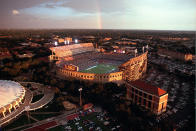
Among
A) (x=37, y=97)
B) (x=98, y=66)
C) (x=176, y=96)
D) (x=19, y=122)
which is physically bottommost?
(x=19, y=122)

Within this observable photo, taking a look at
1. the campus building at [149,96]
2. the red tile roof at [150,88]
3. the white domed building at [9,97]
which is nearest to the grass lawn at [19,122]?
the white domed building at [9,97]

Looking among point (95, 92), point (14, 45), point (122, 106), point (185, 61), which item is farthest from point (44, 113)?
point (14, 45)

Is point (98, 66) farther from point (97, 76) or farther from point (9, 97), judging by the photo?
point (9, 97)

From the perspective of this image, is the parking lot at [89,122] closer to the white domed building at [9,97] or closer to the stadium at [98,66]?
the white domed building at [9,97]

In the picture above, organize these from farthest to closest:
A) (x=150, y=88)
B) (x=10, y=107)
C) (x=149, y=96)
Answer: (x=150, y=88) → (x=149, y=96) → (x=10, y=107)

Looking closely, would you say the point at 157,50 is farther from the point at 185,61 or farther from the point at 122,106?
the point at 122,106

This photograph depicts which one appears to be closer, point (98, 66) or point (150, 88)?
point (150, 88)

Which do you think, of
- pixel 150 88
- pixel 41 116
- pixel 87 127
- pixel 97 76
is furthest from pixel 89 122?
pixel 97 76
